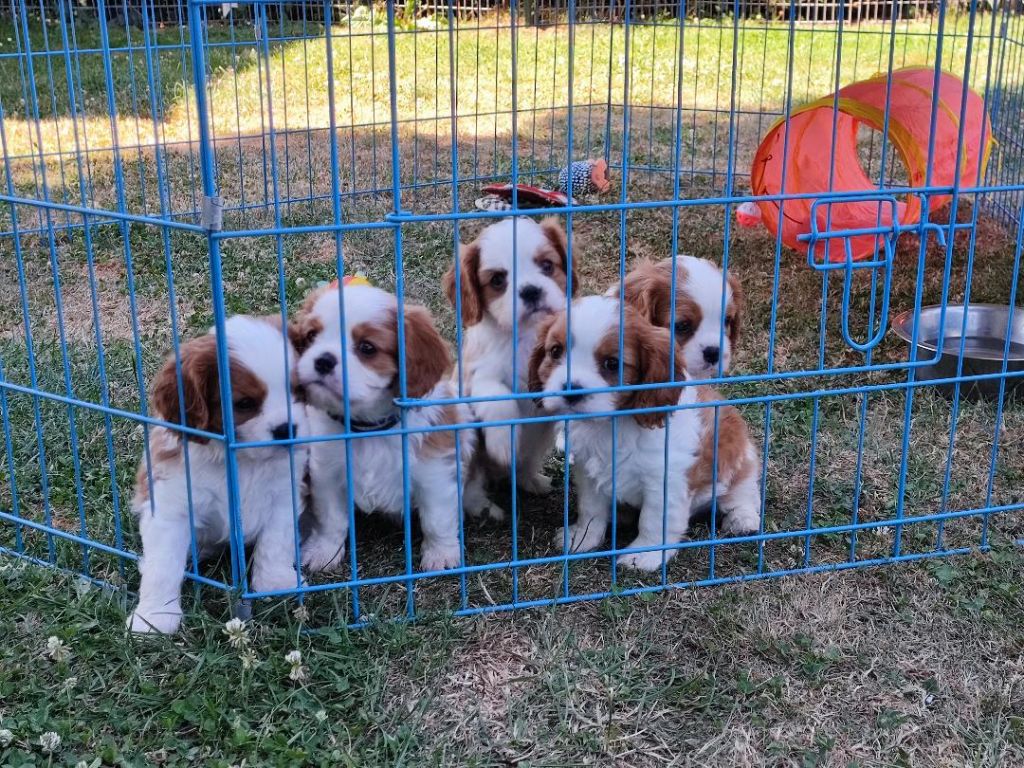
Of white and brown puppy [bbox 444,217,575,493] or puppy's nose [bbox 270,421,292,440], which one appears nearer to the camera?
puppy's nose [bbox 270,421,292,440]

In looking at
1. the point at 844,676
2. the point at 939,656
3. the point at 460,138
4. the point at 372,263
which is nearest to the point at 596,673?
the point at 844,676

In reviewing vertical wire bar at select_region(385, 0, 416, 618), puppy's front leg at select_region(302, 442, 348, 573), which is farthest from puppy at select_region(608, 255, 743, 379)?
puppy's front leg at select_region(302, 442, 348, 573)

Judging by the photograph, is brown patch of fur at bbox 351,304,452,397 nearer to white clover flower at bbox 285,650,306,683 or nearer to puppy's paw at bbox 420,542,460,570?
puppy's paw at bbox 420,542,460,570

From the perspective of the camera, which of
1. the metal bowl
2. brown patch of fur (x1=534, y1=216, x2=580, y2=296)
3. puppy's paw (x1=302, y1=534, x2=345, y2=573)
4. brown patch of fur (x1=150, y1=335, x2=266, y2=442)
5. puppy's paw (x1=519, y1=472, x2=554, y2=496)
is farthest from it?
the metal bowl

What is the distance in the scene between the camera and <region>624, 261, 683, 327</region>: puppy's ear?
3.66 meters

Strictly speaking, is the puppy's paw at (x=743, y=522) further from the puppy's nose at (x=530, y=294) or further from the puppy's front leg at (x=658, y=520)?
the puppy's nose at (x=530, y=294)

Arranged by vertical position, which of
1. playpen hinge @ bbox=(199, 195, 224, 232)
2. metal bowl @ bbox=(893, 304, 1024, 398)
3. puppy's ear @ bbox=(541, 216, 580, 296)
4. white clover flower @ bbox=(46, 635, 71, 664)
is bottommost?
white clover flower @ bbox=(46, 635, 71, 664)

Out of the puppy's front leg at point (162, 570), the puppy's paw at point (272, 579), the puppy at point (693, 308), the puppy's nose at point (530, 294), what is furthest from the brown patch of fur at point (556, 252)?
the puppy's front leg at point (162, 570)

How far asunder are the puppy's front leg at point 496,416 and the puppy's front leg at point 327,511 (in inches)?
23.0

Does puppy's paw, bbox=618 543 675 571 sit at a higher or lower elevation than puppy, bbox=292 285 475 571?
lower

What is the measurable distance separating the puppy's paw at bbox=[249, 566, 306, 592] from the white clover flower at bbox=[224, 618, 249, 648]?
0.21m

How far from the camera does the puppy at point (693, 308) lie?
11.8ft

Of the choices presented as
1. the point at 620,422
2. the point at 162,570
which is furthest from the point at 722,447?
the point at 162,570

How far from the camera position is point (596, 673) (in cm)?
296
